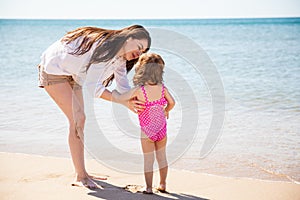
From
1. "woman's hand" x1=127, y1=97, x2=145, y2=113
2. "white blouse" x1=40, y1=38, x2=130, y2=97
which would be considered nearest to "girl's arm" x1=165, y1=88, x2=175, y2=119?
"woman's hand" x1=127, y1=97, x2=145, y2=113

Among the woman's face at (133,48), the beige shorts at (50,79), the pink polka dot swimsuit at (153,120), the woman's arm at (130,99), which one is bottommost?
the pink polka dot swimsuit at (153,120)

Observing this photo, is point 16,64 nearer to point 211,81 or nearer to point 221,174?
point 211,81

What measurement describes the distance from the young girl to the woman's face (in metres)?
0.09

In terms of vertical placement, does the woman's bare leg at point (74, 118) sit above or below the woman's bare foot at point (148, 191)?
above

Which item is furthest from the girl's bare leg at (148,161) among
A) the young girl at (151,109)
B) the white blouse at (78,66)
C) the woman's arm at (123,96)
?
the white blouse at (78,66)

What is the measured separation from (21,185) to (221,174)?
1.82 m

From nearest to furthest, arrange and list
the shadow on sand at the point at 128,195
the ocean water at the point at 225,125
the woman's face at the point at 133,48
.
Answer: the shadow on sand at the point at 128,195 < the woman's face at the point at 133,48 < the ocean water at the point at 225,125

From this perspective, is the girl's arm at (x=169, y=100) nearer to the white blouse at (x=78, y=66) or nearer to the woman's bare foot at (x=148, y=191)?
the white blouse at (x=78, y=66)

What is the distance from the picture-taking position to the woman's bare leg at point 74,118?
3.53m

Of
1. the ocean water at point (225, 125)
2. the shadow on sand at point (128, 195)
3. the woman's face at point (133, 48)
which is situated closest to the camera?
the shadow on sand at point (128, 195)

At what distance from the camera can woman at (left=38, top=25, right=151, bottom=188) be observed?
3.37 meters

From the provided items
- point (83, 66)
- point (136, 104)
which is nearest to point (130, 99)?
point (136, 104)

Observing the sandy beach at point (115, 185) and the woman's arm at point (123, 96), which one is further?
the woman's arm at point (123, 96)

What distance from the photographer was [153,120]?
3473 millimetres
